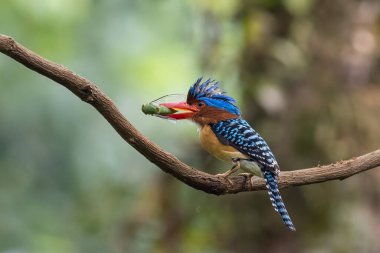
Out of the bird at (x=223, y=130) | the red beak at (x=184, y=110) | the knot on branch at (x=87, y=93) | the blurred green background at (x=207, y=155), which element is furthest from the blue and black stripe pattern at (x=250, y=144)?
the blurred green background at (x=207, y=155)

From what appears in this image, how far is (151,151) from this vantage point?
3.48 meters

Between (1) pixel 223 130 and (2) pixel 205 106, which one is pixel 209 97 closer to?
(2) pixel 205 106

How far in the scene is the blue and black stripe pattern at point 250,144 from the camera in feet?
13.2

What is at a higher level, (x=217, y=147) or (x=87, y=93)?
(x=217, y=147)

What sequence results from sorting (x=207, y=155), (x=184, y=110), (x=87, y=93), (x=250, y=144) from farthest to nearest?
(x=207, y=155) → (x=184, y=110) → (x=250, y=144) → (x=87, y=93)

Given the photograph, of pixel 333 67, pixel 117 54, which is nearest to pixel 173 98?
pixel 333 67

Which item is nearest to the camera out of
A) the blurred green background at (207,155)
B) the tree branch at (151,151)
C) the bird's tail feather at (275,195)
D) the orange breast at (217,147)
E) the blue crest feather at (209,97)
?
the tree branch at (151,151)

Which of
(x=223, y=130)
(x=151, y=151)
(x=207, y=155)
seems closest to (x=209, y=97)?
(x=223, y=130)

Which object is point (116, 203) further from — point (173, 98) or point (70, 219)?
point (173, 98)

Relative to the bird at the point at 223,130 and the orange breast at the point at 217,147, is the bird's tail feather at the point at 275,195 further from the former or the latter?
the orange breast at the point at 217,147

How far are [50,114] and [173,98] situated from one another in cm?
316

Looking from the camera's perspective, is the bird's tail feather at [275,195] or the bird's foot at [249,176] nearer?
the bird's tail feather at [275,195]

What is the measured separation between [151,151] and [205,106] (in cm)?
95

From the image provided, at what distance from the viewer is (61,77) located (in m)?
3.28
